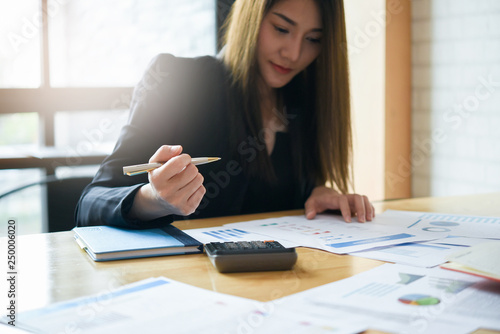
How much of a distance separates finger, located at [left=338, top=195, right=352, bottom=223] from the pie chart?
52 cm

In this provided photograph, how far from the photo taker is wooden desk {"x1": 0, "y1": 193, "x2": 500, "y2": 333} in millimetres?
722

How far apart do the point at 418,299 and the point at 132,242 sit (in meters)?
0.48

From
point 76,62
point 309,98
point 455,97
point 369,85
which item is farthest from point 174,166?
point 369,85

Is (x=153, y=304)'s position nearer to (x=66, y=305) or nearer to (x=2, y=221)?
(x=66, y=305)

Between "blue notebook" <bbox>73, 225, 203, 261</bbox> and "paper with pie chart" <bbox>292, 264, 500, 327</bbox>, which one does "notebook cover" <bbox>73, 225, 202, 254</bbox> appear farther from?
"paper with pie chart" <bbox>292, 264, 500, 327</bbox>

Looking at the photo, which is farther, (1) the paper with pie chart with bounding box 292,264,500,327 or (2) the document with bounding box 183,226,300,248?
(2) the document with bounding box 183,226,300,248

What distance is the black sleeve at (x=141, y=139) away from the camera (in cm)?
108

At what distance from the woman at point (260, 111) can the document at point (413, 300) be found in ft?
1.80

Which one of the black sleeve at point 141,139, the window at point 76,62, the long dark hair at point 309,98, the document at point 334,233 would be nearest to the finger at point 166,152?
the black sleeve at point 141,139

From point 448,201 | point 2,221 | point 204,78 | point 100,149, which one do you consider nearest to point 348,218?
point 448,201

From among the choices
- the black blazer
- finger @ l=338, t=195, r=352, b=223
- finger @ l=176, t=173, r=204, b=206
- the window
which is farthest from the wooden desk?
the window

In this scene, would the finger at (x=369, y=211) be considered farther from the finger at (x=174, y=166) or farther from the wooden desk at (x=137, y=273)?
the finger at (x=174, y=166)

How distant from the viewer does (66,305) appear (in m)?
0.66

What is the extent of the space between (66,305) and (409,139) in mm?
2396
